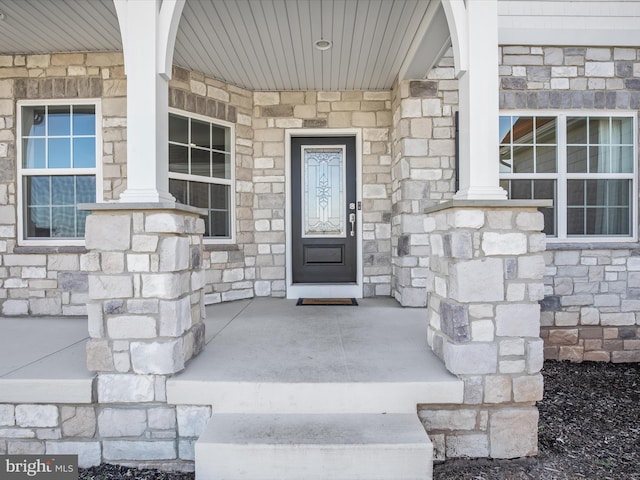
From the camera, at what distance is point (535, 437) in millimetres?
2203

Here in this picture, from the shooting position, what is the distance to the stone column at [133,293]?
Result: 2135 millimetres

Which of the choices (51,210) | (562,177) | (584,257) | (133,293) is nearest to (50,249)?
(51,210)

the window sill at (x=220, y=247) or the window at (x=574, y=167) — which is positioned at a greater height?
the window at (x=574, y=167)

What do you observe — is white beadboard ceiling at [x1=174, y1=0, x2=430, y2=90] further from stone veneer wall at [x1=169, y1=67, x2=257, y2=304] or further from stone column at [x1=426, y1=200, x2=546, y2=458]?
stone column at [x1=426, y1=200, x2=546, y2=458]

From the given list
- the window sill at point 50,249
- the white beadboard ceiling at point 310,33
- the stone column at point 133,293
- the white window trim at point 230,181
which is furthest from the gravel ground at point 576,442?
the white beadboard ceiling at point 310,33

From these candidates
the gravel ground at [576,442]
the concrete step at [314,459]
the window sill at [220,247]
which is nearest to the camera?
the concrete step at [314,459]

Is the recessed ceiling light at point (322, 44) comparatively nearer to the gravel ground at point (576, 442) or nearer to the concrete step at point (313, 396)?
the concrete step at point (313, 396)

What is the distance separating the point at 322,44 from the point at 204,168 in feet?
5.76

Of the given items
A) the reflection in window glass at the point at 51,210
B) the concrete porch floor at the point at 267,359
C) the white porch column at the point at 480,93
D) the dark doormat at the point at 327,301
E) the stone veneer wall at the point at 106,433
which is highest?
the white porch column at the point at 480,93

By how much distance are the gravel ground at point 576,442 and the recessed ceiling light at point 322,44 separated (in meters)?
3.27

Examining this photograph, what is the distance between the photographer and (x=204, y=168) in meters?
4.20

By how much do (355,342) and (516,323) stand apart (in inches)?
43.1

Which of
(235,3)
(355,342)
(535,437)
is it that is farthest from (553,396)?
(235,3)

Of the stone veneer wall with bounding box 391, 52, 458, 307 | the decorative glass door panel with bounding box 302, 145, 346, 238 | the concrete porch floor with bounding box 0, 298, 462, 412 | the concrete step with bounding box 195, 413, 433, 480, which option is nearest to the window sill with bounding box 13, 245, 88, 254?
the concrete porch floor with bounding box 0, 298, 462, 412
